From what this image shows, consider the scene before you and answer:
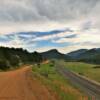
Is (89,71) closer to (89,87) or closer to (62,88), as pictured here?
(89,87)

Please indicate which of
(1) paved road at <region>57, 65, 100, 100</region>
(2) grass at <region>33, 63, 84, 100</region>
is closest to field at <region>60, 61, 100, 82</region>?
(1) paved road at <region>57, 65, 100, 100</region>

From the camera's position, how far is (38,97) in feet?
88.7

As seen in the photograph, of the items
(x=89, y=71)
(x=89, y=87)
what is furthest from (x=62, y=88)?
(x=89, y=71)

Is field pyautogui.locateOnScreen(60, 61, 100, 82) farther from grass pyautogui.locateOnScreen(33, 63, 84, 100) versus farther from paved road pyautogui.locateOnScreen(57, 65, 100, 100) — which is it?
grass pyautogui.locateOnScreen(33, 63, 84, 100)

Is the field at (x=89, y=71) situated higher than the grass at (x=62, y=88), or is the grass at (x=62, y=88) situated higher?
the field at (x=89, y=71)

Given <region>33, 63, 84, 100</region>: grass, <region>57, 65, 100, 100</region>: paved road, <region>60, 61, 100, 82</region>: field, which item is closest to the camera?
<region>33, 63, 84, 100</region>: grass

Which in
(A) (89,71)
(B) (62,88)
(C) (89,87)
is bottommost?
(C) (89,87)

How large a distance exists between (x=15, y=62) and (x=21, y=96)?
86433 millimetres

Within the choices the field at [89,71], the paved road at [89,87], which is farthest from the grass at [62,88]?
the field at [89,71]

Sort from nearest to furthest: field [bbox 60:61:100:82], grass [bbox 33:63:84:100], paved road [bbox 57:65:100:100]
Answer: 1. grass [bbox 33:63:84:100]
2. paved road [bbox 57:65:100:100]
3. field [bbox 60:61:100:82]

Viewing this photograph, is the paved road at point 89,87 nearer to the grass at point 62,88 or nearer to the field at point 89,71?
the grass at point 62,88

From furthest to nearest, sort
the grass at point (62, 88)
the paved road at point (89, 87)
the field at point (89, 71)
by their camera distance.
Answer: the field at point (89, 71) < the paved road at point (89, 87) < the grass at point (62, 88)

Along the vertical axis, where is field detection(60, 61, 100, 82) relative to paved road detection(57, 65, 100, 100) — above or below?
above

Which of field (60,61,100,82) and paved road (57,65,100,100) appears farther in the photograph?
field (60,61,100,82)
